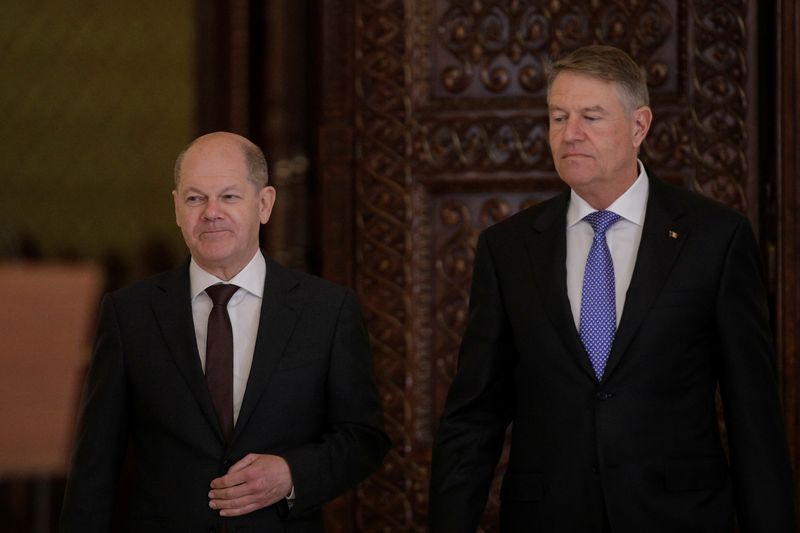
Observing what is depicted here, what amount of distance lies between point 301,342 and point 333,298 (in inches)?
5.3

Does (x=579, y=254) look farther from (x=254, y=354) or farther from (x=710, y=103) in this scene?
(x=710, y=103)

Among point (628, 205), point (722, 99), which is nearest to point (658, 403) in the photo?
point (628, 205)

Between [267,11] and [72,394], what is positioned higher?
[267,11]

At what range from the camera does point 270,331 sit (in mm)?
2562

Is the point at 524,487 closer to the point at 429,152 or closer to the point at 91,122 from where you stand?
the point at 429,152

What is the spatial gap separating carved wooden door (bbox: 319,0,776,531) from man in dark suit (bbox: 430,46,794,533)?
130 centimetres

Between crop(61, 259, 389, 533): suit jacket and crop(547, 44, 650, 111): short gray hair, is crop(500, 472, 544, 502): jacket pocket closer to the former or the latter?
crop(61, 259, 389, 533): suit jacket

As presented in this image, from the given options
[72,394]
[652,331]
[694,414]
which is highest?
[652,331]

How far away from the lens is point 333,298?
8.73 ft

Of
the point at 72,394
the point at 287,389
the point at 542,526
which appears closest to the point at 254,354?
the point at 287,389

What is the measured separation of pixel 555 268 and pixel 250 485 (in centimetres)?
80

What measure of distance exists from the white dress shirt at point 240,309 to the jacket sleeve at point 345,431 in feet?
0.58

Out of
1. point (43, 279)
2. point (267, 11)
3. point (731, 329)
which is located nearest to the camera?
point (731, 329)

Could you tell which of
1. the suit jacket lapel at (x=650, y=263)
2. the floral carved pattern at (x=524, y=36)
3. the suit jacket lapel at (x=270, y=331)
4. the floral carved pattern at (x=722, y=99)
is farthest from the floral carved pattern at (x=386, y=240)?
the suit jacket lapel at (x=650, y=263)
